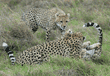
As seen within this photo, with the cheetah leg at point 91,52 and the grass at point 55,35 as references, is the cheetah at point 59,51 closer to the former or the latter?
the cheetah leg at point 91,52

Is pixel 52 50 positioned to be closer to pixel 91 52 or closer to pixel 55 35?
pixel 91 52

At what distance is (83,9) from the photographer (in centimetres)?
681

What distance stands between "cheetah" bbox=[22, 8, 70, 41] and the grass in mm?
421

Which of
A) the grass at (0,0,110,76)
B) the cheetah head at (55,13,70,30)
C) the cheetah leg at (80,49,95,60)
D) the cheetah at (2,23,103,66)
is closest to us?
the grass at (0,0,110,76)

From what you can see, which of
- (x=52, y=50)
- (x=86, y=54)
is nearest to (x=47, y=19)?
(x=52, y=50)

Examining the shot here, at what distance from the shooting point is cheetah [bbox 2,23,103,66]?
3.15 metres

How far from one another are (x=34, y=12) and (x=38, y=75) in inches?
130

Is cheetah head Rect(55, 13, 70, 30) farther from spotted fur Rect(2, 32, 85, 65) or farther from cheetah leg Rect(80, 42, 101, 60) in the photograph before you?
cheetah leg Rect(80, 42, 101, 60)

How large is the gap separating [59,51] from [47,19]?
1.97m

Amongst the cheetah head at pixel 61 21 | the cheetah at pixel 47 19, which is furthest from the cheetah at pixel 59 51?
the cheetah at pixel 47 19

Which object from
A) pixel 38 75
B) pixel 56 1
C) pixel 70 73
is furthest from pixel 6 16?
pixel 56 1

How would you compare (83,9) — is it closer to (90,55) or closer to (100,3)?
(100,3)

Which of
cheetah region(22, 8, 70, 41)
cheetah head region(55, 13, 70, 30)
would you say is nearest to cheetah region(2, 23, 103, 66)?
cheetah head region(55, 13, 70, 30)

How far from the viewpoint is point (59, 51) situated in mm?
3291
